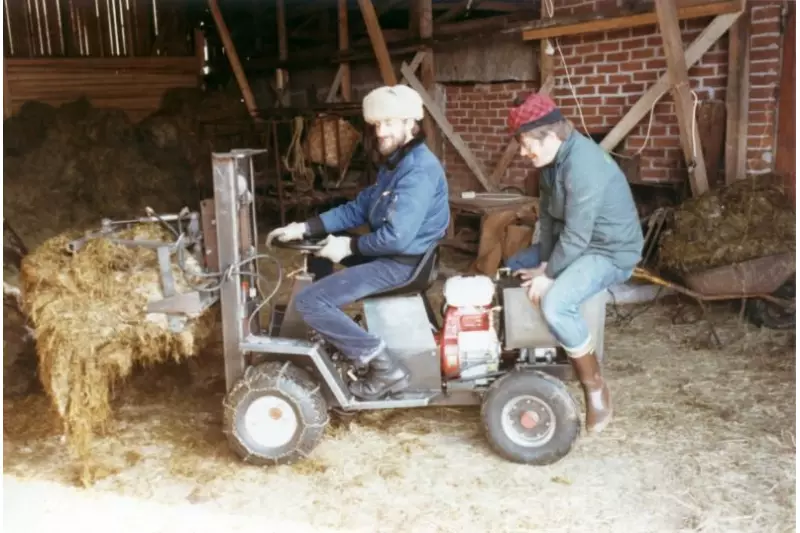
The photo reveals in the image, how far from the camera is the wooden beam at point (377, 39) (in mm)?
8188

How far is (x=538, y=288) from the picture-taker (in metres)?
3.70

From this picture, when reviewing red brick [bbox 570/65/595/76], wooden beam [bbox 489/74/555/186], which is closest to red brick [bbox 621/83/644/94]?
red brick [bbox 570/65/595/76]

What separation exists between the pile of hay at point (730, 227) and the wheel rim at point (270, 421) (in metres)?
3.04

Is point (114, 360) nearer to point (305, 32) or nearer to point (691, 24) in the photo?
point (691, 24)

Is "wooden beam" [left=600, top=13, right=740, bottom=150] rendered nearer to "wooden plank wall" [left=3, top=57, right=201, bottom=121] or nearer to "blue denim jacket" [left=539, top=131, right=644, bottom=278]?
"blue denim jacket" [left=539, top=131, right=644, bottom=278]

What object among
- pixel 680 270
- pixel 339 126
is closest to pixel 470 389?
pixel 680 270

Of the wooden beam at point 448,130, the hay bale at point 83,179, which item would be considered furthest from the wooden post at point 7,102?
the wooden beam at point 448,130

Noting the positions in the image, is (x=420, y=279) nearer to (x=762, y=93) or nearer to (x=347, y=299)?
(x=347, y=299)

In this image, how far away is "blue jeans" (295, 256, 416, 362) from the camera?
3.66 meters

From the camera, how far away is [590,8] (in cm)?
671

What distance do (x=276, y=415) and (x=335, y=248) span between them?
826mm

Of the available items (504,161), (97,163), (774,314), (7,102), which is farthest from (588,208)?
(7,102)

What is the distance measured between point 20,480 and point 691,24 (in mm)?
5417

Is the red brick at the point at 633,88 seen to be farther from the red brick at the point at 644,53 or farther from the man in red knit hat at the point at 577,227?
the man in red knit hat at the point at 577,227
